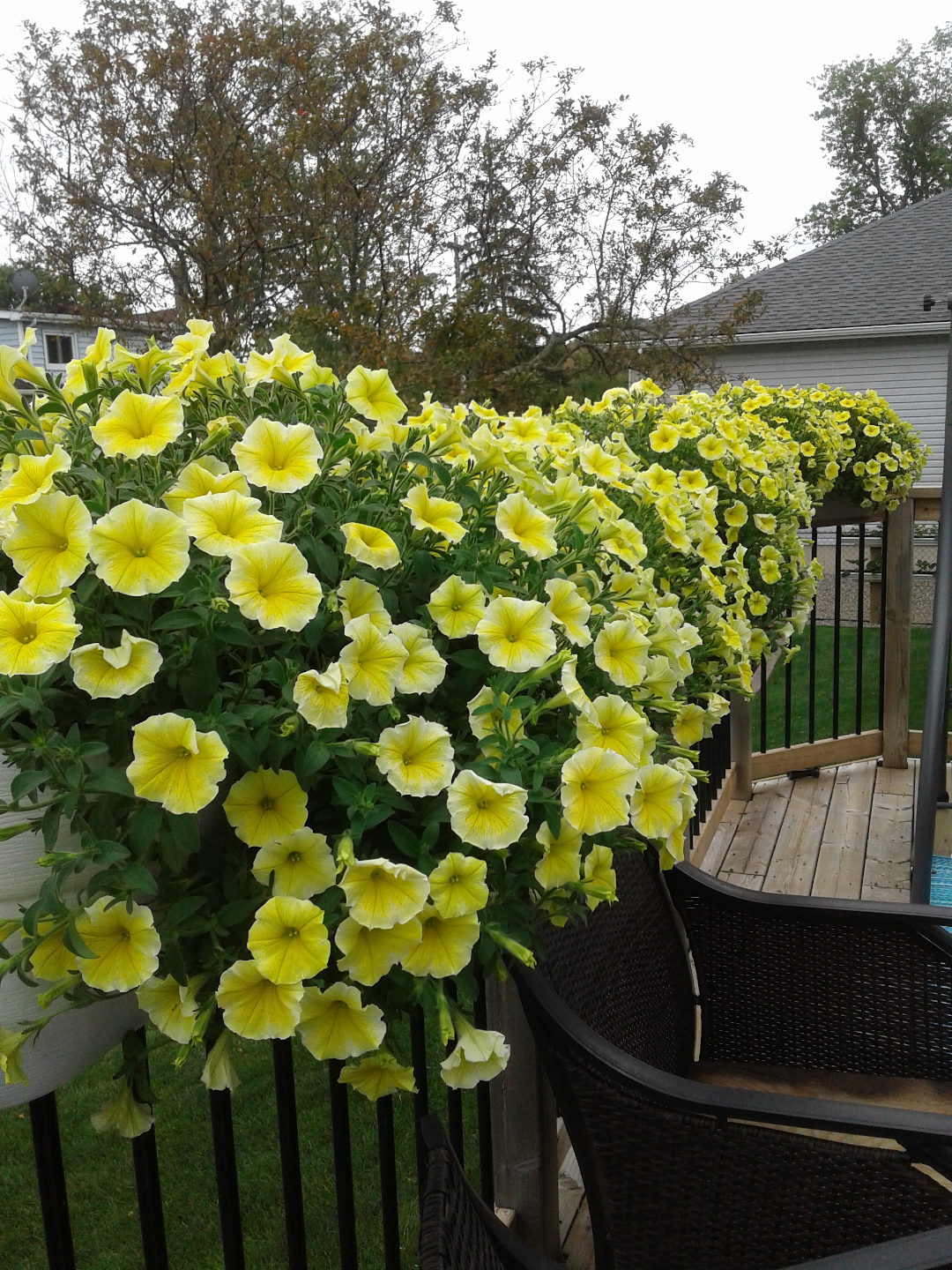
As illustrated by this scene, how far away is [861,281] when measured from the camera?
15375 mm

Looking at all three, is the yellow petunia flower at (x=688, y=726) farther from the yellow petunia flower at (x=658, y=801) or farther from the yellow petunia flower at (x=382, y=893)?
the yellow petunia flower at (x=382, y=893)

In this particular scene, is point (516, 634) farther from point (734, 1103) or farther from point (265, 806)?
point (734, 1103)

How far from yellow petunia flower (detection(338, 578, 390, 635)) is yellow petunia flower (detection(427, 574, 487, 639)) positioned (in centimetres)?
6

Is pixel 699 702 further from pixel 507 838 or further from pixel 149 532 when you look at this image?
pixel 149 532

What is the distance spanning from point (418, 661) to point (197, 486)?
0.68 ft

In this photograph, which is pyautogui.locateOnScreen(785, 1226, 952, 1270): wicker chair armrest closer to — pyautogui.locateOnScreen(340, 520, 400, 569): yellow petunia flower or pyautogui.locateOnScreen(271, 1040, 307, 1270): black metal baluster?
pyautogui.locateOnScreen(271, 1040, 307, 1270): black metal baluster

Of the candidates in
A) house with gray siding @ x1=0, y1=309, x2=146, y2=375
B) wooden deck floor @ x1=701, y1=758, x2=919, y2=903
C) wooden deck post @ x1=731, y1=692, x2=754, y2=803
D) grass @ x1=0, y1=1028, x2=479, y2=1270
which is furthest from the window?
grass @ x1=0, y1=1028, x2=479, y2=1270

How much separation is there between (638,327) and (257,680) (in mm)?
12609

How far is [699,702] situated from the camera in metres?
1.69

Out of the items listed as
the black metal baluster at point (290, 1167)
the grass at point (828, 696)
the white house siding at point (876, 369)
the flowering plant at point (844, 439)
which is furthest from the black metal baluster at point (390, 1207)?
the white house siding at point (876, 369)

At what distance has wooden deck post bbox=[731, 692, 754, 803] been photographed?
14.0 feet

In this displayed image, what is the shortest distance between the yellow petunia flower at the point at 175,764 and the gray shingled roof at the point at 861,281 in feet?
46.3

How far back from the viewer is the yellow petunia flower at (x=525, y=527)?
3.01 feet

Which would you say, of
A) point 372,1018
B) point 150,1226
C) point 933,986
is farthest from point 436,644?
point 933,986
